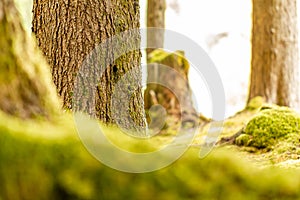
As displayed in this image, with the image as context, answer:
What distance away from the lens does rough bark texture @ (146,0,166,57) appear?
13.0m

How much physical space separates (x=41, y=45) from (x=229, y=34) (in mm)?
18810

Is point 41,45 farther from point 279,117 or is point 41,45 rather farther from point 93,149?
point 279,117

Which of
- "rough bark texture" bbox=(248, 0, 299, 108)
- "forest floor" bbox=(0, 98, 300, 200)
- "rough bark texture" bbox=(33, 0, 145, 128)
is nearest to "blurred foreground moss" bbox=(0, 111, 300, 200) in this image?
"forest floor" bbox=(0, 98, 300, 200)

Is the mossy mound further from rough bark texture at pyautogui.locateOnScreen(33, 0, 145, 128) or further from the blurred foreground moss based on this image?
the blurred foreground moss

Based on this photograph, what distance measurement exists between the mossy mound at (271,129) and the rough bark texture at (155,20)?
6102 millimetres

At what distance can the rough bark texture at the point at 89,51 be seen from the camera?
13.4 feet

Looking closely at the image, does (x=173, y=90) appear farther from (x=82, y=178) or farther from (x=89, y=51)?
(x=82, y=178)

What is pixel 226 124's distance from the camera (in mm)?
9305

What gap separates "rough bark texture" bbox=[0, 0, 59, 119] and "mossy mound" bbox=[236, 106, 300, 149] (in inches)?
211

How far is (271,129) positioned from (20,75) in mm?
5786

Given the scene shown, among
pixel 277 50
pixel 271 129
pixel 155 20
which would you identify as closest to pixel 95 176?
pixel 271 129

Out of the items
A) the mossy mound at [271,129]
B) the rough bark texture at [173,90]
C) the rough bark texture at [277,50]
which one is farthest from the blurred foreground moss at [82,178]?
the rough bark texture at [173,90]

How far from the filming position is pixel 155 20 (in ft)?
43.4

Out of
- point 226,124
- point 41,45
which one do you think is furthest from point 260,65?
point 41,45
